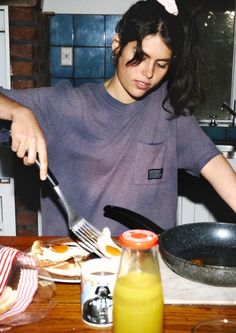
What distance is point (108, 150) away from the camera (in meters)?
1.53

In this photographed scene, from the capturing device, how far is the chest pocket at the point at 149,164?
5.11 feet

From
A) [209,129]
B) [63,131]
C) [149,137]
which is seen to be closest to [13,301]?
[63,131]

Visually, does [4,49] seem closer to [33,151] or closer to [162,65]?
[162,65]

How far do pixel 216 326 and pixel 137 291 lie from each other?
22 centimetres

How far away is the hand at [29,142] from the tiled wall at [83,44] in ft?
6.33

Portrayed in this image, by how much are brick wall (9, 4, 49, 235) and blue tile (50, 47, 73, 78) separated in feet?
0.22

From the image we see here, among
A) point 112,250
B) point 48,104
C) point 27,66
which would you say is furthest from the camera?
point 27,66

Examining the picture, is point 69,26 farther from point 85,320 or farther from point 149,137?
point 85,320

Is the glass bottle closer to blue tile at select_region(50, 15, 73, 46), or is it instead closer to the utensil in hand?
the utensil in hand

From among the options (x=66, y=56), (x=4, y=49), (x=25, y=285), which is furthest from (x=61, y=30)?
(x=25, y=285)

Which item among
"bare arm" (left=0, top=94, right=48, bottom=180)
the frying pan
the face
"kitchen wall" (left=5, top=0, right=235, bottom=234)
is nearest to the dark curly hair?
the face

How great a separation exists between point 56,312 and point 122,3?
245cm

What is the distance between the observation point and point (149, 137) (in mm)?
1587

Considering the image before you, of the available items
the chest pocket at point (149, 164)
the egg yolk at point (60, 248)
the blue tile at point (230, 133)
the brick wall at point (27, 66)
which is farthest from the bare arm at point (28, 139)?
the blue tile at point (230, 133)
